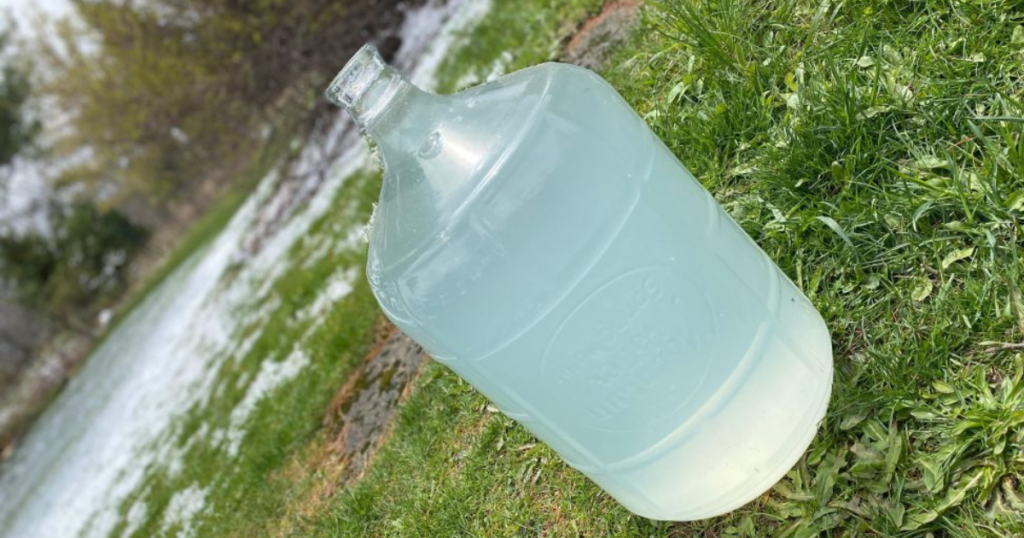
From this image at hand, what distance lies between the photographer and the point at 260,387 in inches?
271

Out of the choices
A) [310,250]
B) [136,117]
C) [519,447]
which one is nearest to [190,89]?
[136,117]

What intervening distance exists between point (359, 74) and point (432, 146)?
27cm

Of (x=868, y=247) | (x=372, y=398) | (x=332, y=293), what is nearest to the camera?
(x=868, y=247)

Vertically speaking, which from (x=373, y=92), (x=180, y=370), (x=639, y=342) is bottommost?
(x=180, y=370)

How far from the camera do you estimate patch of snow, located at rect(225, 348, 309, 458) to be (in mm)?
6258

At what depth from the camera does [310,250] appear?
905 cm

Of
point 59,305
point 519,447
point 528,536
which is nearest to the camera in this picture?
point 528,536

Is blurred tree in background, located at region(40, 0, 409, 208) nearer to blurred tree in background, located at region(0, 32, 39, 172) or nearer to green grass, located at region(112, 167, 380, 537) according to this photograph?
green grass, located at region(112, 167, 380, 537)

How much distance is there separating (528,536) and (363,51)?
5.95 feet

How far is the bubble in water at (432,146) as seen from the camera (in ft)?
6.99

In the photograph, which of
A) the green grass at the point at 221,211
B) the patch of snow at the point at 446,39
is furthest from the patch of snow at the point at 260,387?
the green grass at the point at 221,211

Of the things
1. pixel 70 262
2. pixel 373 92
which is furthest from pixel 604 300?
pixel 70 262

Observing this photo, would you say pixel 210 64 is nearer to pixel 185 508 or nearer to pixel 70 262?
pixel 185 508

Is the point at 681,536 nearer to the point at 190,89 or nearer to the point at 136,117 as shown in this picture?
the point at 190,89
